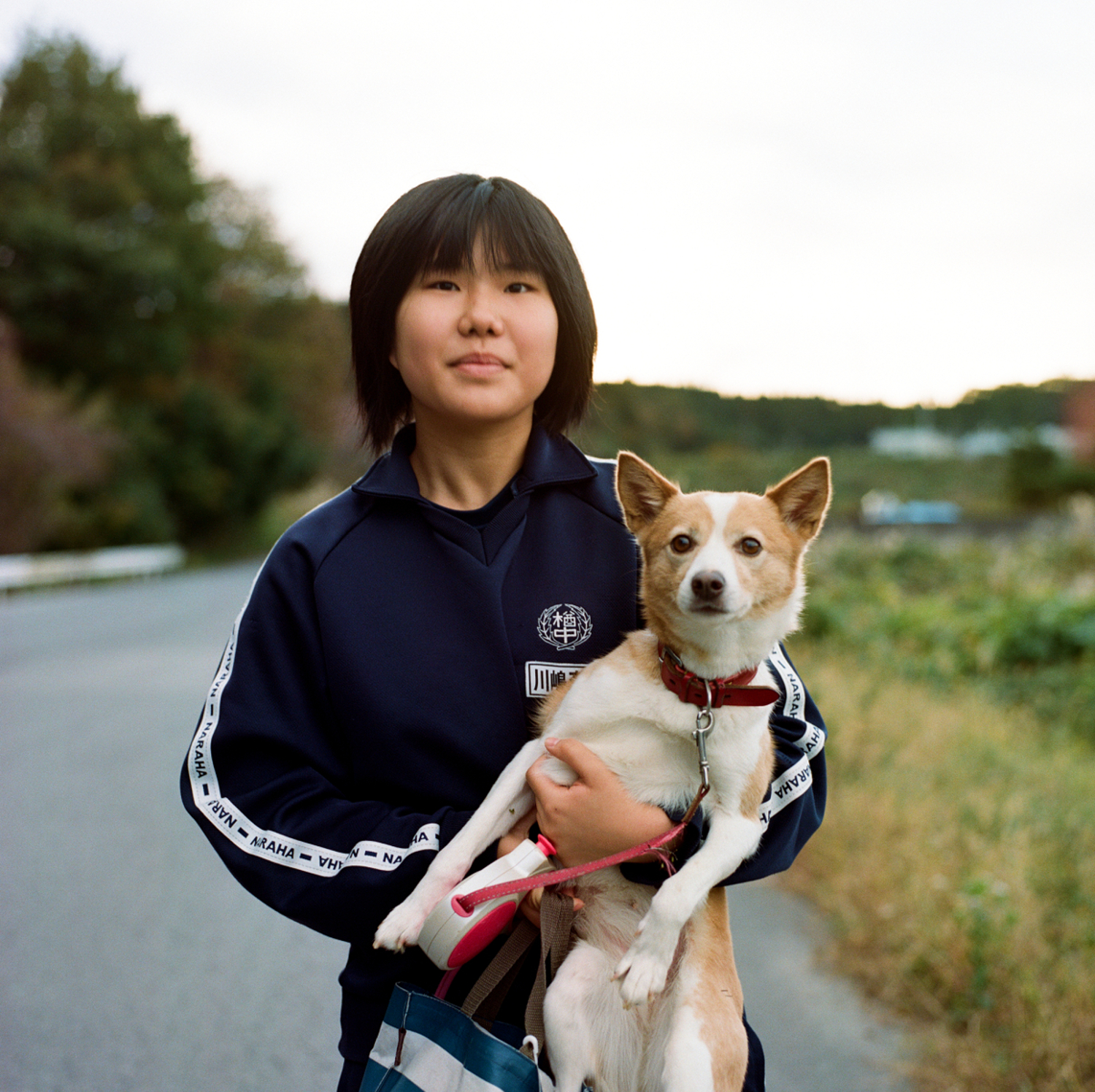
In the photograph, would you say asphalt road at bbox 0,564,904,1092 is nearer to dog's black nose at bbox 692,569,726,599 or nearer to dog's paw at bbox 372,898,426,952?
dog's paw at bbox 372,898,426,952

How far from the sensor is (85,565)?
2238 cm

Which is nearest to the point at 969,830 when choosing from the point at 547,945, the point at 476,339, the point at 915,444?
the point at 547,945

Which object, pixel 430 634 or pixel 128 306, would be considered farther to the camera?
pixel 128 306

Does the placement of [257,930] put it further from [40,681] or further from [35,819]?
[40,681]

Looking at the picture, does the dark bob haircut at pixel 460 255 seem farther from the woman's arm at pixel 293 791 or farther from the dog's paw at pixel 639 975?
the dog's paw at pixel 639 975

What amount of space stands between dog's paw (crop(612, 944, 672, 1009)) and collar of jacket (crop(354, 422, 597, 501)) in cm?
99

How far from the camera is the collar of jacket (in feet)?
7.38

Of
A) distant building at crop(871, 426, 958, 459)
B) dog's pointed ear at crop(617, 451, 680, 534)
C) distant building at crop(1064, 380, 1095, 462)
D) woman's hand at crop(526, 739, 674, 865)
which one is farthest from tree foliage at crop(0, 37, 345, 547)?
distant building at crop(1064, 380, 1095, 462)

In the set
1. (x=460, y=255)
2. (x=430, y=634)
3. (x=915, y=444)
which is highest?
(x=460, y=255)

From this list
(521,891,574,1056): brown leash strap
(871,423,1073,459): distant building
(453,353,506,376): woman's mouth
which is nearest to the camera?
(521,891,574,1056): brown leash strap

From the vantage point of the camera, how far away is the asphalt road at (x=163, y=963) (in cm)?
388

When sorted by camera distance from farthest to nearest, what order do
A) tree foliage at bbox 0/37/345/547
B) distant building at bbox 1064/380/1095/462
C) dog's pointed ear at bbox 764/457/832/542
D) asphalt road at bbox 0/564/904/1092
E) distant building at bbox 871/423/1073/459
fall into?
distant building at bbox 1064/380/1095/462 → distant building at bbox 871/423/1073/459 → tree foliage at bbox 0/37/345/547 → asphalt road at bbox 0/564/904/1092 → dog's pointed ear at bbox 764/457/832/542

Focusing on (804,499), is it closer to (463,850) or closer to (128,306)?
(463,850)

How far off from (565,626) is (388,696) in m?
0.42
